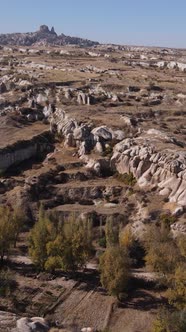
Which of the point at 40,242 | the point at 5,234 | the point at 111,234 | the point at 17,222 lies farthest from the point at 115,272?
the point at 17,222

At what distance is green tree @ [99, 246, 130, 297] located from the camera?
41250 millimetres

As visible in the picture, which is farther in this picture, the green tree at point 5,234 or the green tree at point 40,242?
the green tree at point 5,234

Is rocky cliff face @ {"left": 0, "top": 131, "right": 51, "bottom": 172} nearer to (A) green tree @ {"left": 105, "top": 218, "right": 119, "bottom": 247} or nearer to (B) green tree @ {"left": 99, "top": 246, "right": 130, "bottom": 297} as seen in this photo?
(A) green tree @ {"left": 105, "top": 218, "right": 119, "bottom": 247}

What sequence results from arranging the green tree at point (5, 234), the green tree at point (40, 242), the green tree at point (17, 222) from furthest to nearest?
the green tree at point (17, 222), the green tree at point (5, 234), the green tree at point (40, 242)

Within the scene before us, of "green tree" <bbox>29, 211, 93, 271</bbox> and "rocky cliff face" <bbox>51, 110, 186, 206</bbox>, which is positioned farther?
"rocky cliff face" <bbox>51, 110, 186, 206</bbox>

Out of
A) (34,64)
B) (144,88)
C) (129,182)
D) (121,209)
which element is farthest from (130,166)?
(34,64)

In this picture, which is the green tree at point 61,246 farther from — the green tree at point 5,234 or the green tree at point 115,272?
the green tree at point 115,272

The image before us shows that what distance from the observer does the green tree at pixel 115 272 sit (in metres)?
41.2

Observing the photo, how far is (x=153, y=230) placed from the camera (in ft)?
158

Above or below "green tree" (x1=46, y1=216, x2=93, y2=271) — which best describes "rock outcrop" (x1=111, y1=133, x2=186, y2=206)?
above

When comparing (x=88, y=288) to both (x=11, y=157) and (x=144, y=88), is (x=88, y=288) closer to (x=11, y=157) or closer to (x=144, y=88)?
(x=11, y=157)

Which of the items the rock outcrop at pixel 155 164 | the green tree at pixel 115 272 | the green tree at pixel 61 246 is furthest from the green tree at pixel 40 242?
the rock outcrop at pixel 155 164

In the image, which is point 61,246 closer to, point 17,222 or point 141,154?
point 17,222

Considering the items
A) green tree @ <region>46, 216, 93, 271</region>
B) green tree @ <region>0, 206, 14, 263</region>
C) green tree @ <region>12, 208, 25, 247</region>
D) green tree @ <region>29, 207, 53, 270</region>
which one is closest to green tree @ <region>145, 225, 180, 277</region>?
green tree @ <region>46, 216, 93, 271</region>
